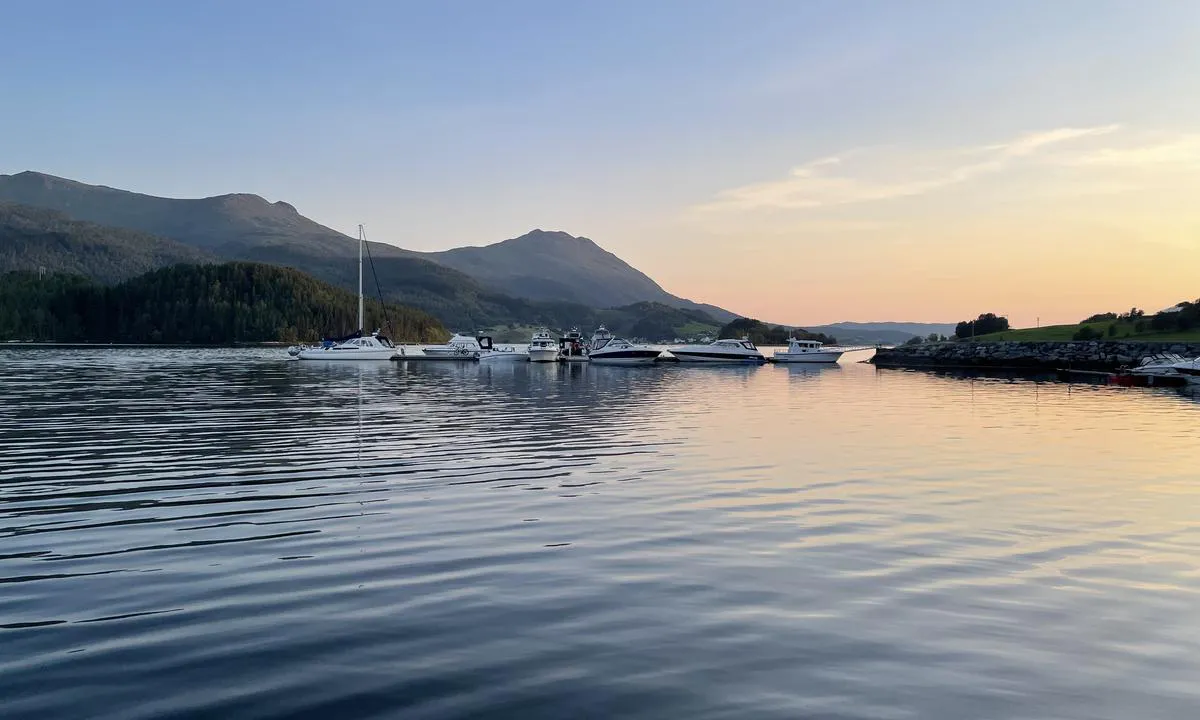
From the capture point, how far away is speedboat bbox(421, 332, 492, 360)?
423 ft

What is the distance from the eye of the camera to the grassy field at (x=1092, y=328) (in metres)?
98.2

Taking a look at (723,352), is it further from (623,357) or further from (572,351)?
(572,351)

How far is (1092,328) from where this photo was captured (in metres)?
113

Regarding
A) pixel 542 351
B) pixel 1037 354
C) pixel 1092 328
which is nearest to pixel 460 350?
pixel 542 351

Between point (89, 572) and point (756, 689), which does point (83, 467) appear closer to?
point (89, 572)

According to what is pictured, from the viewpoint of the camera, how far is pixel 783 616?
10797 mm

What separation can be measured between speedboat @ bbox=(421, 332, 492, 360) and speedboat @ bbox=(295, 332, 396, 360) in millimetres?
9246

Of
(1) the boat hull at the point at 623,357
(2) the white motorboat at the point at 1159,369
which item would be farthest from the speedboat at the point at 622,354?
(2) the white motorboat at the point at 1159,369

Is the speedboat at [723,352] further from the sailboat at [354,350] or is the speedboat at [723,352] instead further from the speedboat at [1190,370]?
the speedboat at [1190,370]

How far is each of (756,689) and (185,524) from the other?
1229cm

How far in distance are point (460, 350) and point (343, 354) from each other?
19203 mm

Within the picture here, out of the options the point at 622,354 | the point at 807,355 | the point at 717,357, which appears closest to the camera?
the point at 622,354

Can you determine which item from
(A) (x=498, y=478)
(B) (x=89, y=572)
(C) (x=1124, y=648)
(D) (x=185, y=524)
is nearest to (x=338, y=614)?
(B) (x=89, y=572)

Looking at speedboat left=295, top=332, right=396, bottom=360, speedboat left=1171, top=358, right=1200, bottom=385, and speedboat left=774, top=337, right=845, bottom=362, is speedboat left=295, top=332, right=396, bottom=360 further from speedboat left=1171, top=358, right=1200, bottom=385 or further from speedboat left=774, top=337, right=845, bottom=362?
speedboat left=1171, top=358, right=1200, bottom=385
